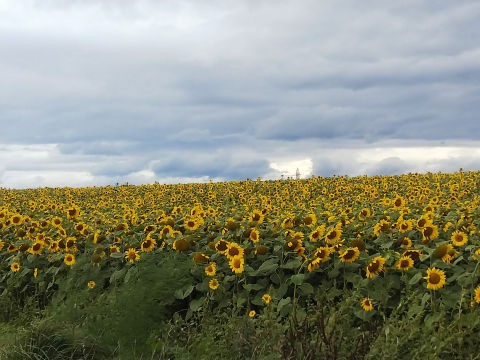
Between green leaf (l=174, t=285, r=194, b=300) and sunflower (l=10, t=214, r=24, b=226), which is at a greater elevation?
sunflower (l=10, t=214, r=24, b=226)

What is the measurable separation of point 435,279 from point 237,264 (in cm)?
213

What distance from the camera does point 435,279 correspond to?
5.65m

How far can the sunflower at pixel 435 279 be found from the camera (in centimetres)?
564

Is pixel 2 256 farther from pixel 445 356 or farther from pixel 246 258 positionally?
pixel 445 356

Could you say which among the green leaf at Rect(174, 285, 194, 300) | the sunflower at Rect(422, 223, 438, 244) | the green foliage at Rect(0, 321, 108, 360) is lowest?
the green foliage at Rect(0, 321, 108, 360)

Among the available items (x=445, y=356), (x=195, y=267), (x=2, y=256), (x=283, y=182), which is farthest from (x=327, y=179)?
(x=445, y=356)

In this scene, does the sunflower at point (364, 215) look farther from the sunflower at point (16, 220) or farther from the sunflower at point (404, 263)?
the sunflower at point (16, 220)

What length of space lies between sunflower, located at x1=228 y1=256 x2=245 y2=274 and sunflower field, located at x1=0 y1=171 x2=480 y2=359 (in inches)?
0.7

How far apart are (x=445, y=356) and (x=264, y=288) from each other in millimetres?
2128

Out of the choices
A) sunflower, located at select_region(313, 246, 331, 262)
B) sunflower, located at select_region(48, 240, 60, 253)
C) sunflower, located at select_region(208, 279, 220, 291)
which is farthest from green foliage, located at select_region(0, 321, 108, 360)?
sunflower, located at select_region(48, 240, 60, 253)

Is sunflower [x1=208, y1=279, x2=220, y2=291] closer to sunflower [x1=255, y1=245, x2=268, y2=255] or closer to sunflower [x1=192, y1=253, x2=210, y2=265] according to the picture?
sunflower [x1=192, y1=253, x2=210, y2=265]

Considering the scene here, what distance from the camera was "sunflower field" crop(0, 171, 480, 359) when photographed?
5.26 meters

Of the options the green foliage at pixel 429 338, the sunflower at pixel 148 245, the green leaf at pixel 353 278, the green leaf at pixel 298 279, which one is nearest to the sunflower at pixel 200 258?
the sunflower at pixel 148 245

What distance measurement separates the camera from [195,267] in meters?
6.96
